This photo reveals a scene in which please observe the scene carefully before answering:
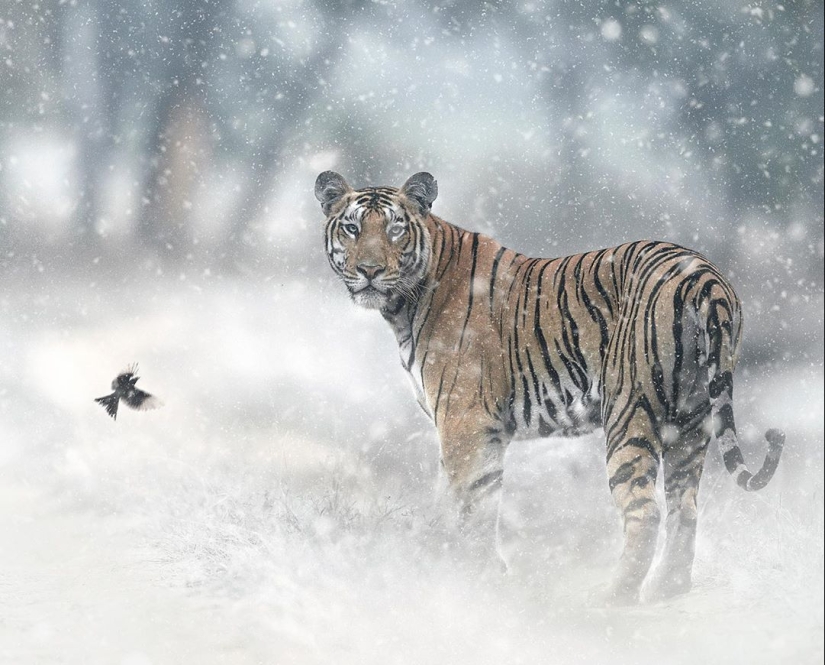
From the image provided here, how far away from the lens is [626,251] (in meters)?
3.57

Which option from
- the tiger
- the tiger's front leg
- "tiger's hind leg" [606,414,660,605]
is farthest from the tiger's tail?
the tiger's front leg

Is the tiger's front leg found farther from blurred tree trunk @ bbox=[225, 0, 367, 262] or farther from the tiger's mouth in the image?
blurred tree trunk @ bbox=[225, 0, 367, 262]

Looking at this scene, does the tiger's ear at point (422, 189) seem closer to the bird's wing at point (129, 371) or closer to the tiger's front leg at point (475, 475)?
the tiger's front leg at point (475, 475)

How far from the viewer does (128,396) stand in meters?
4.41

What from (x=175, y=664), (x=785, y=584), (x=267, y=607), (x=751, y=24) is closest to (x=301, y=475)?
(x=267, y=607)

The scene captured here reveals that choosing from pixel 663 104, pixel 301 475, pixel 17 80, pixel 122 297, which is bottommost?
pixel 301 475

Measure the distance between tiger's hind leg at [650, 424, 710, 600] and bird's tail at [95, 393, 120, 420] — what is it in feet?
8.26

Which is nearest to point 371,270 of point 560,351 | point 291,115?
point 560,351

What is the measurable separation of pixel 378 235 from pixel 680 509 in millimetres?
1533

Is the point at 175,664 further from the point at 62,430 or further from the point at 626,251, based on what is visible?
the point at 626,251

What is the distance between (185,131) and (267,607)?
2259 mm

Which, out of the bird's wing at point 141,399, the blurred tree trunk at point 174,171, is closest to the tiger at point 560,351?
the blurred tree trunk at point 174,171

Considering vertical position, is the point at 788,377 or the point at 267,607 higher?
the point at 788,377

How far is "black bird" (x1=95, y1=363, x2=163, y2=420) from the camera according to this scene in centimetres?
440
